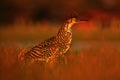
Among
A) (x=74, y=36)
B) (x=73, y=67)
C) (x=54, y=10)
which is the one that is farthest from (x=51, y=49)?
(x=54, y=10)

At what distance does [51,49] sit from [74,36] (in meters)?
9.52

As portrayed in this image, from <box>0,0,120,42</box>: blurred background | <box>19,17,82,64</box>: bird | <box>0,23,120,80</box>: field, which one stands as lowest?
<box>0,23,120,80</box>: field

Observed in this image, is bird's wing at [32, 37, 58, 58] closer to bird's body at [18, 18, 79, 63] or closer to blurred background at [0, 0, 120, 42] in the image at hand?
bird's body at [18, 18, 79, 63]

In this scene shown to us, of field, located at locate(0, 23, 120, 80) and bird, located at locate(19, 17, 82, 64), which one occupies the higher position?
bird, located at locate(19, 17, 82, 64)

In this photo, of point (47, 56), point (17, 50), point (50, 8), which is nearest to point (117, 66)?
point (47, 56)

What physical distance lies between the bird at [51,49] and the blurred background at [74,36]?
0.17m

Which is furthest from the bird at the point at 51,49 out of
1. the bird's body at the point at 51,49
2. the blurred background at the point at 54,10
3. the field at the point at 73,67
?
the blurred background at the point at 54,10

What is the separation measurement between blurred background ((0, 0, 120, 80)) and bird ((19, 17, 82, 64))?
17 cm

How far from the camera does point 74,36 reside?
19078 millimetres

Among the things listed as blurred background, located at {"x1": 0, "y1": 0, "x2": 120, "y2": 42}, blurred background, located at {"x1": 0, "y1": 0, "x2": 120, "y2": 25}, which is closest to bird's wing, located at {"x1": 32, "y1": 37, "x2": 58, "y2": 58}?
blurred background, located at {"x1": 0, "y1": 0, "x2": 120, "y2": 42}

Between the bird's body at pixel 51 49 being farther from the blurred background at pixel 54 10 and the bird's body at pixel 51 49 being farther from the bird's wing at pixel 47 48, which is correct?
the blurred background at pixel 54 10

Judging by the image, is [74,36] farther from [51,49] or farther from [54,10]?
[51,49]

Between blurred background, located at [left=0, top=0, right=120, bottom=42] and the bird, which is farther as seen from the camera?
blurred background, located at [left=0, top=0, right=120, bottom=42]

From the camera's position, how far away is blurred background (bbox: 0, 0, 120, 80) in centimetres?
847
